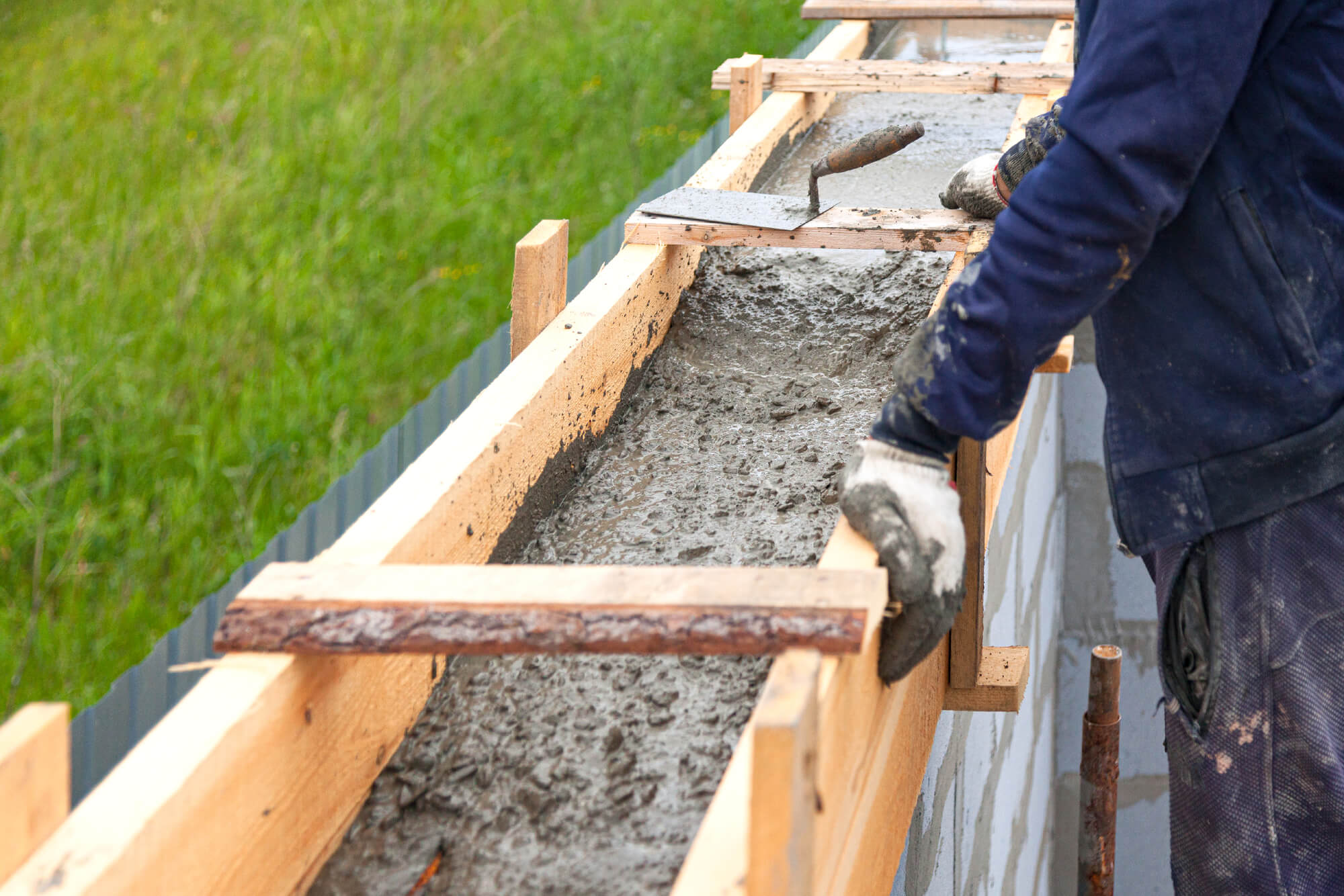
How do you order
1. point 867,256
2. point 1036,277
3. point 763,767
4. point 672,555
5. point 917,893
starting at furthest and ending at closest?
point 867,256
point 917,893
point 672,555
point 1036,277
point 763,767

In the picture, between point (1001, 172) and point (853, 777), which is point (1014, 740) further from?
point (853, 777)

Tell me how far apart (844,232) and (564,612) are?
139 cm

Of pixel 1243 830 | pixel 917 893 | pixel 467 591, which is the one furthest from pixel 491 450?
pixel 917 893

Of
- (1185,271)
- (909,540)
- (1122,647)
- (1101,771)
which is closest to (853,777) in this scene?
(909,540)

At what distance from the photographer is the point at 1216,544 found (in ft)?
6.08

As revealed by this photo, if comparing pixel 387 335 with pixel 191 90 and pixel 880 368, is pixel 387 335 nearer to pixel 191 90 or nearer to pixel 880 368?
pixel 191 90

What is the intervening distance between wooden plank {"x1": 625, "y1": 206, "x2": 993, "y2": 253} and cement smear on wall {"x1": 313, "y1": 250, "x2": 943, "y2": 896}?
9.5 inches

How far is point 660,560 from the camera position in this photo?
207cm

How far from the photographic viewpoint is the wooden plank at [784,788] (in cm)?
109

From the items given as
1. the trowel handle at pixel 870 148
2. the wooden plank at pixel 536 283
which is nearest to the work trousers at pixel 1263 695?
the trowel handle at pixel 870 148

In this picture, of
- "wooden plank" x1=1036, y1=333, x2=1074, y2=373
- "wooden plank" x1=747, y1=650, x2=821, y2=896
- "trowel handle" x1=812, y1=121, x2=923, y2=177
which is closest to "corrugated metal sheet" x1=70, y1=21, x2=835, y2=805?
"trowel handle" x1=812, y1=121, x2=923, y2=177

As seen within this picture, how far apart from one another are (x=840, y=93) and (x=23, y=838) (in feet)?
12.9

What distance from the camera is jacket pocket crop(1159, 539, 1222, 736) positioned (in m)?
1.89

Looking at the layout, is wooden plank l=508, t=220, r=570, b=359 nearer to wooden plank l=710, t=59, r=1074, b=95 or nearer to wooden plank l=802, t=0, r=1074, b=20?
wooden plank l=710, t=59, r=1074, b=95
